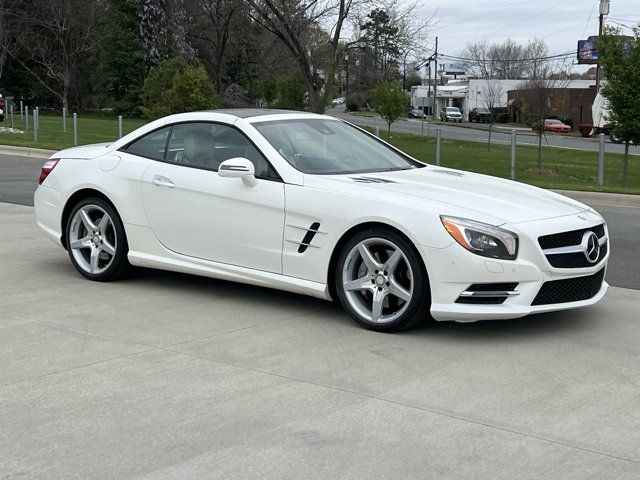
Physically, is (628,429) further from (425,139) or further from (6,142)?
(425,139)

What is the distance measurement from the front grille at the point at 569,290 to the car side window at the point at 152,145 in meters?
3.21

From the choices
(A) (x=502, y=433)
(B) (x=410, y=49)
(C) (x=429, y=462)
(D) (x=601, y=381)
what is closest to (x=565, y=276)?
(D) (x=601, y=381)

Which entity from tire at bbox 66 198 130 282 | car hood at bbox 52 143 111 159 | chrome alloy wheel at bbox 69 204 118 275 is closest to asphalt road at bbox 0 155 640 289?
tire at bbox 66 198 130 282

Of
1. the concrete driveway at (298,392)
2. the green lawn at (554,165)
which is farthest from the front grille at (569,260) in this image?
the green lawn at (554,165)

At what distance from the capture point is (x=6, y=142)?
23578mm

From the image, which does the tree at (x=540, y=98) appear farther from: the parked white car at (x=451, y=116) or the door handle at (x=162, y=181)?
the door handle at (x=162, y=181)

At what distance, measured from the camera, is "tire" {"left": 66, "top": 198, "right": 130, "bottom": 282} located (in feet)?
23.7

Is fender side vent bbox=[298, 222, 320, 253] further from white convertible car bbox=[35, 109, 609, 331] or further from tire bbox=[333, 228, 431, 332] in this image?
tire bbox=[333, 228, 431, 332]

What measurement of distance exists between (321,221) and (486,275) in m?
1.21

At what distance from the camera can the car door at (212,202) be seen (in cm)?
636

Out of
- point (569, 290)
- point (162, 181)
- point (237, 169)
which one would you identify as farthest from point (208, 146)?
point (569, 290)

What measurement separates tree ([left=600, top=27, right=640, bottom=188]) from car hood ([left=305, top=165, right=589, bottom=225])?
12.4m

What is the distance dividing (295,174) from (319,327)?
1108 millimetres

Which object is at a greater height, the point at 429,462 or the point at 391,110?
the point at 391,110
